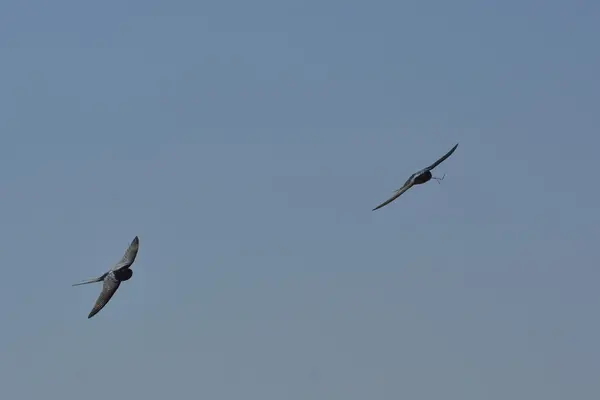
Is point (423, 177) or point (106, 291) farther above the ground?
point (423, 177)

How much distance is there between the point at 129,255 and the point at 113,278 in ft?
17.6

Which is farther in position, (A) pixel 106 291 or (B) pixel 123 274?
(B) pixel 123 274

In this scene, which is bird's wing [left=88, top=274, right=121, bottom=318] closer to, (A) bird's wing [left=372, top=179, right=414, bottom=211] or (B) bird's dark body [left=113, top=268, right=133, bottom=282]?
(B) bird's dark body [left=113, top=268, right=133, bottom=282]

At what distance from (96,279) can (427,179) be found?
109 feet

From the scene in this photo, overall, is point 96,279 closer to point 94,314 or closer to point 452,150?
point 94,314

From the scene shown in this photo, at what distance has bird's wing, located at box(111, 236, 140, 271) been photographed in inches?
5965

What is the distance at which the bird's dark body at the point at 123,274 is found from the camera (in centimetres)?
14938

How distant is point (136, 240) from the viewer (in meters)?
157

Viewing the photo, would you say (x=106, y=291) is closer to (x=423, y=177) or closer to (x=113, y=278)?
(x=113, y=278)

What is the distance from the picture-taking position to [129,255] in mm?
154125

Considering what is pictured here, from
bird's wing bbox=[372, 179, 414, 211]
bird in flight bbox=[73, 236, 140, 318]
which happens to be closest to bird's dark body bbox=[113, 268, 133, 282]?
bird in flight bbox=[73, 236, 140, 318]

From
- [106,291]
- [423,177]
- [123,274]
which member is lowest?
[106,291]

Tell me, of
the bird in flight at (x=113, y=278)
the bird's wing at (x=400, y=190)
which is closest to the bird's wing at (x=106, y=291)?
the bird in flight at (x=113, y=278)

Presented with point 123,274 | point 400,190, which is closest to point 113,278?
point 123,274
